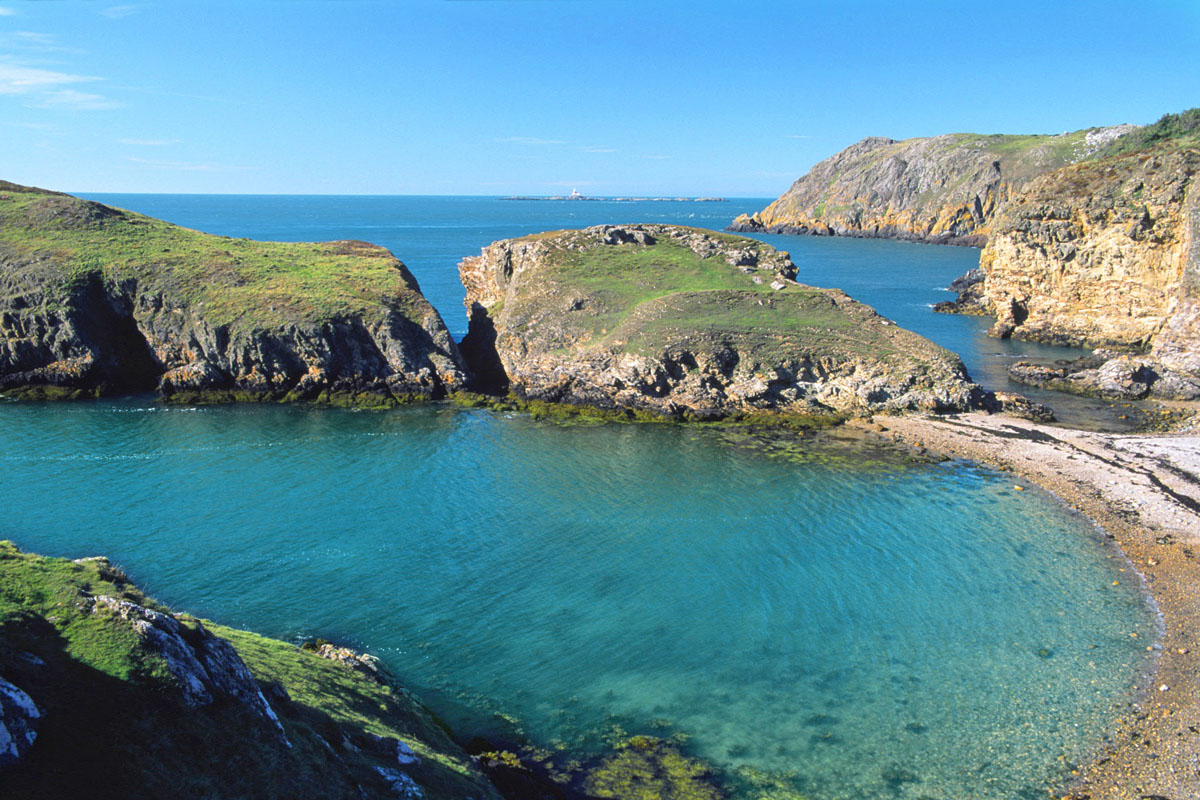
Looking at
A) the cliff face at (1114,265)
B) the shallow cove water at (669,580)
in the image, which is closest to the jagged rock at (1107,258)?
the cliff face at (1114,265)

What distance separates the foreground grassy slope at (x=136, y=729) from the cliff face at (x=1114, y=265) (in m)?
59.2

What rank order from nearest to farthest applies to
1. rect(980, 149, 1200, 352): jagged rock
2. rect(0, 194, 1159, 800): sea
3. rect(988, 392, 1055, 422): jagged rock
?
1. rect(0, 194, 1159, 800): sea
2. rect(988, 392, 1055, 422): jagged rock
3. rect(980, 149, 1200, 352): jagged rock

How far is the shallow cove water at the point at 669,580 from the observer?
848 inches

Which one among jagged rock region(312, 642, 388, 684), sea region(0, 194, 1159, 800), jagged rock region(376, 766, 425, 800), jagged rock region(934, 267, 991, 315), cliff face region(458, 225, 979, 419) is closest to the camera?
jagged rock region(376, 766, 425, 800)

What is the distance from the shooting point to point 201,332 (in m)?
57.9

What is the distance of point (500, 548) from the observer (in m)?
32.5

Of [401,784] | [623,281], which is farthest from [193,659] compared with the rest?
[623,281]

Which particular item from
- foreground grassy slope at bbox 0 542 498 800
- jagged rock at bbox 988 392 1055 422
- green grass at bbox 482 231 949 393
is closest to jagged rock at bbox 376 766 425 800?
foreground grassy slope at bbox 0 542 498 800

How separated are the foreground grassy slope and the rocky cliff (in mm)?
42101

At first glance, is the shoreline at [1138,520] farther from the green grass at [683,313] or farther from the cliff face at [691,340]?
the green grass at [683,313]

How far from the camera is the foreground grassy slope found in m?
11.1

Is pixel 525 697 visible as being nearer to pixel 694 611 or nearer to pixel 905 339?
pixel 694 611

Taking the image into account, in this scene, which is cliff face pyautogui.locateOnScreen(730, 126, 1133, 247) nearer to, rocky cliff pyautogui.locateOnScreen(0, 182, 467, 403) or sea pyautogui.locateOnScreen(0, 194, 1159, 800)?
sea pyautogui.locateOnScreen(0, 194, 1159, 800)

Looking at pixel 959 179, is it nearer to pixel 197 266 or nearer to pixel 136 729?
pixel 197 266
